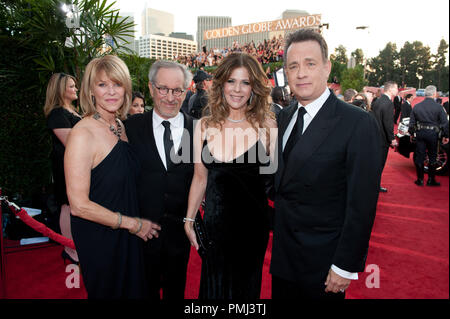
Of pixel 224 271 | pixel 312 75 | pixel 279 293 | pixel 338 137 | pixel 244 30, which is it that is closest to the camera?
pixel 338 137

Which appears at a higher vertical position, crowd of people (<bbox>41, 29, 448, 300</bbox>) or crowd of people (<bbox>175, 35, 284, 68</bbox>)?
crowd of people (<bbox>175, 35, 284, 68</bbox>)

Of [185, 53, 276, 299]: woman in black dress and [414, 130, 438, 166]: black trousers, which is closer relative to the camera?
[185, 53, 276, 299]: woman in black dress

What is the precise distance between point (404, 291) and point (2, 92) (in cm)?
577

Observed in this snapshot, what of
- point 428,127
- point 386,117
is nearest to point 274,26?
point 428,127

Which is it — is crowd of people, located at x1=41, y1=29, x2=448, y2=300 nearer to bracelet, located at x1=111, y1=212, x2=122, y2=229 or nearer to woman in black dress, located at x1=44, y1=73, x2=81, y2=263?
bracelet, located at x1=111, y1=212, x2=122, y2=229

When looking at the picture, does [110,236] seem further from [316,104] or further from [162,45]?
[162,45]

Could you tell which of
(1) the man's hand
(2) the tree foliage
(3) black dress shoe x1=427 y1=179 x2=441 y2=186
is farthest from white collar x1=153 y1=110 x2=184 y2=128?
(3) black dress shoe x1=427 y1=179 x2=441 y2=186

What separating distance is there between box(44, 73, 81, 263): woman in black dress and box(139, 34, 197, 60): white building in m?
152

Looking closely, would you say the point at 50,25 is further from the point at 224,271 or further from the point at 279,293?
the point at 279,293

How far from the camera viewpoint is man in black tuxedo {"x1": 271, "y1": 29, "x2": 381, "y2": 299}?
5.07 feet

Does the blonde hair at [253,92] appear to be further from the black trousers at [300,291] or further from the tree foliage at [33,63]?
the tree foliage at [33,63]

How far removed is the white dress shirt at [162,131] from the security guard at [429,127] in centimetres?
689

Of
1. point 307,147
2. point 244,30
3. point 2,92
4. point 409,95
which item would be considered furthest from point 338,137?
point 244,30

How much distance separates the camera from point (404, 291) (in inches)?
126
